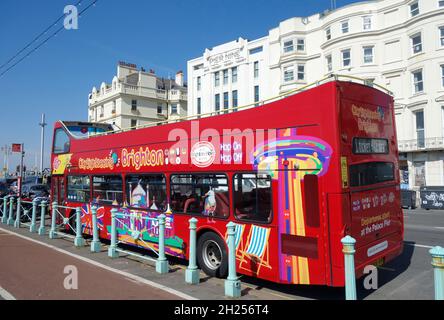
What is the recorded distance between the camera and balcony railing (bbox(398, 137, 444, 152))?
85.5 ft

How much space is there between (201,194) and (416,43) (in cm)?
2731

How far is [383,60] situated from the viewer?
29.1 metres

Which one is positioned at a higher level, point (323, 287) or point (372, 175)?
point (372, 175)

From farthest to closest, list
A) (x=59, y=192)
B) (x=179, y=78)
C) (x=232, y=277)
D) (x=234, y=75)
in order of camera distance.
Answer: (x=179, y=78) < (x=234, y=75) < (x=59, y=192) < (x=232, y=277)

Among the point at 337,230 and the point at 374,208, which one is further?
the point at 374,208

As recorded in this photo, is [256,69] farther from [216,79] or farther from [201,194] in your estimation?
[201,194]

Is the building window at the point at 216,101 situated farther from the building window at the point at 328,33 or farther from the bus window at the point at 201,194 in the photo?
the bus window at the point at 201,194

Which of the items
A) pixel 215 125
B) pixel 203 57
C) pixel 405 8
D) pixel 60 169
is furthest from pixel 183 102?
pixel 215 125

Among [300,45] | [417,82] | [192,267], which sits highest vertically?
[300,45]

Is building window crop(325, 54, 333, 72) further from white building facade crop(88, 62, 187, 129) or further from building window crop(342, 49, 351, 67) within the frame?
white building facade crop(88, 62, 187, 129)

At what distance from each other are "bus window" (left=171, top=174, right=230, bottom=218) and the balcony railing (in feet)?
80.4

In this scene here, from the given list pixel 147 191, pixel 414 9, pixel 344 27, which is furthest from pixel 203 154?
pixel 414 9

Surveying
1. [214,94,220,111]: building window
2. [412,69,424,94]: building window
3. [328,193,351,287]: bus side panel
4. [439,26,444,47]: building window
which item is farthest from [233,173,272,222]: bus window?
[214,94,220,111]: building window

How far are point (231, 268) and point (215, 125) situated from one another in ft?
9.25
